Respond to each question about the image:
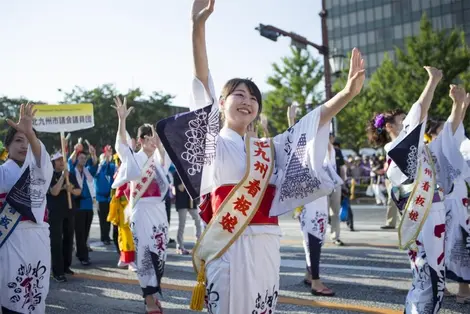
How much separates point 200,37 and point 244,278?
1.21 meters

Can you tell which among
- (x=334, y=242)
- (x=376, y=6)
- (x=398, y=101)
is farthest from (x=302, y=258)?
(x=376, y=6)

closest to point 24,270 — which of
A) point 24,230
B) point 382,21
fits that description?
point 24,230

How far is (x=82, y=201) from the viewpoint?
8.54 metres

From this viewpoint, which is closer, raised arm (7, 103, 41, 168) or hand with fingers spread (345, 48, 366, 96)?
hand with fingers spread (345, 48, 366, 96)

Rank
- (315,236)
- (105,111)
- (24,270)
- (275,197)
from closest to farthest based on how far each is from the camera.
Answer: (275,197)
(24,270)
(315,236)
(105,111)

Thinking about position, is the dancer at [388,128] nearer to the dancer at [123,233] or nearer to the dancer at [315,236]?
the dancer at [315,236]

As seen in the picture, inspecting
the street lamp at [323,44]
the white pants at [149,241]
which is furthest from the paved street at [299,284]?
the street lamp at [323,44]

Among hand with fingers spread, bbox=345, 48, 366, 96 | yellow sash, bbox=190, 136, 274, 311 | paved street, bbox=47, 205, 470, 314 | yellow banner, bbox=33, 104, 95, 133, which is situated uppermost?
yellow banner, bbox=33, 104, 95, 133

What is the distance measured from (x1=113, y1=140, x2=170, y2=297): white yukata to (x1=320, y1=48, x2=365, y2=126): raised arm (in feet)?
9.27

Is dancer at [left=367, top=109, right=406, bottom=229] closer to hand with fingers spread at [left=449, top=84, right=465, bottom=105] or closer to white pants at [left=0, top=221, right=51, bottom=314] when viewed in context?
hand with fingers spread at [left=449, top=84, right=465, bottom=105]

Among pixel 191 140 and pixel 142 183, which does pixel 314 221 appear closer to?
pixel 142 183

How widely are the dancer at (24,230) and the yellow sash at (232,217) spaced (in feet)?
5.81

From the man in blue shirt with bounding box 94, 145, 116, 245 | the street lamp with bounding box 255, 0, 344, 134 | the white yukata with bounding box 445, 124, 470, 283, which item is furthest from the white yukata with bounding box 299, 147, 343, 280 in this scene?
the street lamp with bounding box 255, 0, 344, 134

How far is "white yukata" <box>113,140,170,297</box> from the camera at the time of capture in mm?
4805
